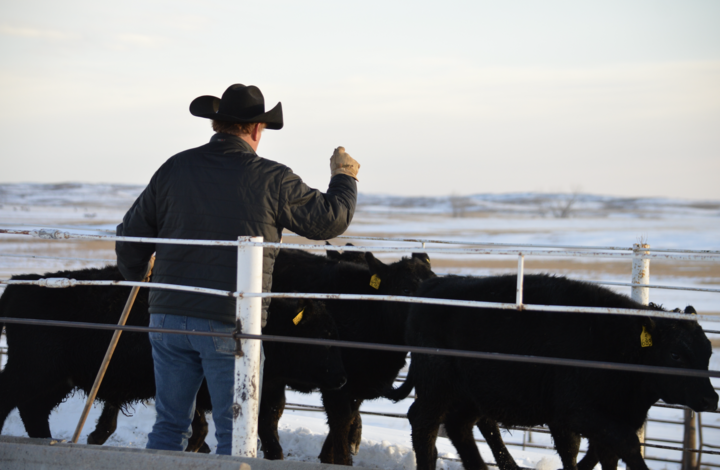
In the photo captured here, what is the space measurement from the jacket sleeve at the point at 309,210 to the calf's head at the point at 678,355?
254 centimetres

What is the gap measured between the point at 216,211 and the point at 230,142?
40 centimetres

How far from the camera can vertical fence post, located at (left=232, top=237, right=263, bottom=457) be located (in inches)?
120

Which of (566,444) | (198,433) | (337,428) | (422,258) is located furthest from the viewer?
(422,258)

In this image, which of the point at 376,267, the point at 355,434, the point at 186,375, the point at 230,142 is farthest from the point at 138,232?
the point at 355,434

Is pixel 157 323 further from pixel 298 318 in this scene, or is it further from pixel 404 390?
pixel 404 390

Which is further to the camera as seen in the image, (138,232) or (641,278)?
(641,278)

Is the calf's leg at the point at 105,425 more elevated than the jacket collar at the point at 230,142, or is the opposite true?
the jacket collar at the point at 230,142

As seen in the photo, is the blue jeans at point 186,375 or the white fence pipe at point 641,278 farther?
the white fence pipe at point 641,278

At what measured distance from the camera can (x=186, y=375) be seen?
130 inches

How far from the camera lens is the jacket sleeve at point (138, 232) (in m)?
3.32

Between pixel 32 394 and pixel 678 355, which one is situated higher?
pixel 678 355

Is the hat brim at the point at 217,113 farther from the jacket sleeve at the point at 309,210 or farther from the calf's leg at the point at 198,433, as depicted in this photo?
the calf's leg at the point at 198,433

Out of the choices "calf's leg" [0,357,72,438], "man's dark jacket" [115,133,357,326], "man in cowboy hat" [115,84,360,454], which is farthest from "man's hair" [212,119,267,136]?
"calf's leg" [0,357,72,438]

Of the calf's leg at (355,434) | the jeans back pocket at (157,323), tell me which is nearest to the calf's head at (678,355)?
the calf's leg at (355,434)
